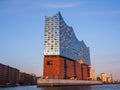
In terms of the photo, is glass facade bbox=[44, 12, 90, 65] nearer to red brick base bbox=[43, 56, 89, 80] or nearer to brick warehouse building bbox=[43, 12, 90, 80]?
brick warehouse building bbox=[43, 12, 90, 80]

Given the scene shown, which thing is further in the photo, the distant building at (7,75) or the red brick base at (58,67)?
the distant building at (7,75)

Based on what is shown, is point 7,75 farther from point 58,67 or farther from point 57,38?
point 57,38

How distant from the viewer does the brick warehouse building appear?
4491 inches

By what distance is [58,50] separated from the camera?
118 metres

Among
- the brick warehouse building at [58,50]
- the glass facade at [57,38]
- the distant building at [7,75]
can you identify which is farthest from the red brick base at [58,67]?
the distant building at [7,75]

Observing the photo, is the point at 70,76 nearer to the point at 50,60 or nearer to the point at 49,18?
the point at 50,60

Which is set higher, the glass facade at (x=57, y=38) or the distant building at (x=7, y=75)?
the glass facade at (x=57, y=38)

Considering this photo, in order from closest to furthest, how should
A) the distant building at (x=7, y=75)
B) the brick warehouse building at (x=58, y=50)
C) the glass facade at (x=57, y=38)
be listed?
the brick warehouse building at (x=58, y=50), the glass facade at (x=57, y=38), the distant building at (x=7, y=75)

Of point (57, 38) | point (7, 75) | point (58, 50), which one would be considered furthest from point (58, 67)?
point (7, 75)

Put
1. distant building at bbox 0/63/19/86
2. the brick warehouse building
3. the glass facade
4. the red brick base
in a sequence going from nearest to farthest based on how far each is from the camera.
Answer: the red brick base
the brick warehouse building
the glass facade
distant building at bbox 0/63/19/86

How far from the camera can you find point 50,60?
115 metres

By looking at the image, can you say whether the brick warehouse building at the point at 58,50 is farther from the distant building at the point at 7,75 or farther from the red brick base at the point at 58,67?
the distant building at the point at 7,75

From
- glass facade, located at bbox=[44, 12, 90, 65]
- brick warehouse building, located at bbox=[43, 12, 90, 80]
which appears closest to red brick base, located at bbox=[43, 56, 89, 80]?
brick warehouse building, located at bbox=[43, 12, 90, 80]

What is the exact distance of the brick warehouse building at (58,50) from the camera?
11406 cm
